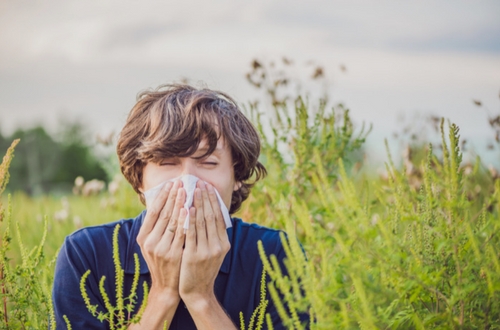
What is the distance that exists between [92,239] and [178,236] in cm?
46

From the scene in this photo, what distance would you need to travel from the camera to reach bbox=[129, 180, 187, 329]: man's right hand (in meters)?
2.20

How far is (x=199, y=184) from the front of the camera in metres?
2.28

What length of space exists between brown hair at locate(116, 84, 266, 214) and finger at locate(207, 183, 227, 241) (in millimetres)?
208

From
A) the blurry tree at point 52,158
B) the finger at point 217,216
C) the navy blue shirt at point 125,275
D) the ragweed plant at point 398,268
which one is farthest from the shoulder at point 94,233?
the blurry tree at point 52,158

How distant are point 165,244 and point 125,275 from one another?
0.94ft

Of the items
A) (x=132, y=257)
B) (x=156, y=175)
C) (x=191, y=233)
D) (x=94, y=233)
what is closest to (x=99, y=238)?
(x=94, y=233)

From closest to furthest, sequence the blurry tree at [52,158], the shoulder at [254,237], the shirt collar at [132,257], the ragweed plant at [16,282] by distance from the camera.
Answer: the ragweed plant at [16,282] < the shirt collar at [132,257] < the shoulder at [254,237] < the blurry tree at [52,158]

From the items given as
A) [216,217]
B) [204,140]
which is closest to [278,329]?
[216,217]

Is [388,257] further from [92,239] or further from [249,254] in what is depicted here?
[92,239]

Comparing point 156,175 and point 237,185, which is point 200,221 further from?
point 237,185

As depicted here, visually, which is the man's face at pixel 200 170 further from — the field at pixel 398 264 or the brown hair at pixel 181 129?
the field at pixel 398 264

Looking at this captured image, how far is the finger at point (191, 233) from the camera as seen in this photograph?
222cm

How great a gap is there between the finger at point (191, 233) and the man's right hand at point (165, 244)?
0.08ft

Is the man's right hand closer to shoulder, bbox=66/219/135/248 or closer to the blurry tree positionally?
shoulder, bbox=66/219/135/248
